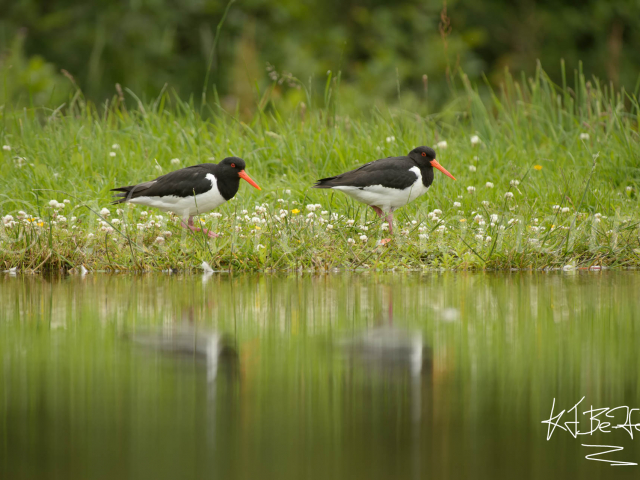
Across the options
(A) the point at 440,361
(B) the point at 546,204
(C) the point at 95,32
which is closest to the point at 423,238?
(B) the point at 546,204

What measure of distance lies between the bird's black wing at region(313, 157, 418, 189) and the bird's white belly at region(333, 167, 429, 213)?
0.04 meters

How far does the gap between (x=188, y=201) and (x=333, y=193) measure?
1900 millimetres

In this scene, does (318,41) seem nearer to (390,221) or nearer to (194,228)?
(390,221)

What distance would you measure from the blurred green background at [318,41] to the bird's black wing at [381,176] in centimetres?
1187

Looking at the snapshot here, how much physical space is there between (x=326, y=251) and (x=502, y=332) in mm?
3063

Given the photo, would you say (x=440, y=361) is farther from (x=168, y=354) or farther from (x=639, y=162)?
(x=639, y=162)

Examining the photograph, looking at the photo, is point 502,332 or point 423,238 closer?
point 502,332

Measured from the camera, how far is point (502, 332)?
4328 millimetres

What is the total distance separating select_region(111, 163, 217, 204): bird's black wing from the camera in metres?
7.88

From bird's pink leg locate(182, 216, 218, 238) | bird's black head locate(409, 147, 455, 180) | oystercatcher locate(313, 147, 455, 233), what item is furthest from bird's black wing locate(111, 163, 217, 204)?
bird's black head locate(409, 147, 455, 180)

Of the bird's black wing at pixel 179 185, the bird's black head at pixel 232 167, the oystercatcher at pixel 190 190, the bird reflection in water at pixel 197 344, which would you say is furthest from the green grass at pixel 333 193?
the bird reflection in water at pixel 197 344

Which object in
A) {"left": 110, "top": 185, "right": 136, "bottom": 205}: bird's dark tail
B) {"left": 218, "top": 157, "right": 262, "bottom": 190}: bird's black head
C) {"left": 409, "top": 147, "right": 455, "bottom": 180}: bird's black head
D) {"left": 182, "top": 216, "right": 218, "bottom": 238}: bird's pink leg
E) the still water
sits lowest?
the still water

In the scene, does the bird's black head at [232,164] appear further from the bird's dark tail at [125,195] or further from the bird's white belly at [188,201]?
the bird's dark tail at [125,195]

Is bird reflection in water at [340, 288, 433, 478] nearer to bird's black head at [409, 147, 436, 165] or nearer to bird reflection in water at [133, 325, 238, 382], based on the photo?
bird reflection in water at [133, 325, 238, 382]
